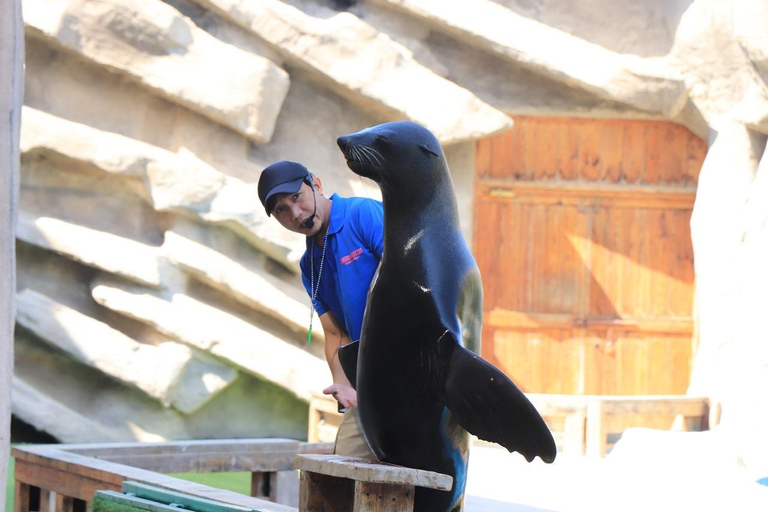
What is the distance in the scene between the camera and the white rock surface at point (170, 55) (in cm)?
834

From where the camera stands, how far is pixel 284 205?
2869 millimetres

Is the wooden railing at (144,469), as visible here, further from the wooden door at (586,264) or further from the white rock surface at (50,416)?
the wooden door at (586,264)

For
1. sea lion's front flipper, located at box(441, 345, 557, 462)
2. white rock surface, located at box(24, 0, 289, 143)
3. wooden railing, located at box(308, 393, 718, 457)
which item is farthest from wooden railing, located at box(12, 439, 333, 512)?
white rock surface, located at box(24, 0, 289, 143)

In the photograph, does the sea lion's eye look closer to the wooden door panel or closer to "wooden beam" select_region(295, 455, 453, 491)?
"wooden beam" select_region(295, 455, 453, 491)

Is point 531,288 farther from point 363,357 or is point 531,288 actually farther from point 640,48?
point 363,357

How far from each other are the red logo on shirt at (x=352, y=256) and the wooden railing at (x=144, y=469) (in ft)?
3.26

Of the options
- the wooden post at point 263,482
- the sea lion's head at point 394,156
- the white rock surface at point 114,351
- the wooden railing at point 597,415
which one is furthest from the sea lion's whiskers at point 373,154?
the white rock surface at point 114,351

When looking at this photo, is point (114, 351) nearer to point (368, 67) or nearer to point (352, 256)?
point (368, 67)

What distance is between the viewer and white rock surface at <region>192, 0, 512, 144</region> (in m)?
8.64

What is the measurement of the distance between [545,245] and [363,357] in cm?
692

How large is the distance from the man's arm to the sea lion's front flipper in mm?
517

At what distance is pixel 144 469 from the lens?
464 cm

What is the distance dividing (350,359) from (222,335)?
5728 millimetres

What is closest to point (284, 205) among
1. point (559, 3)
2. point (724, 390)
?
point (724, 390)
